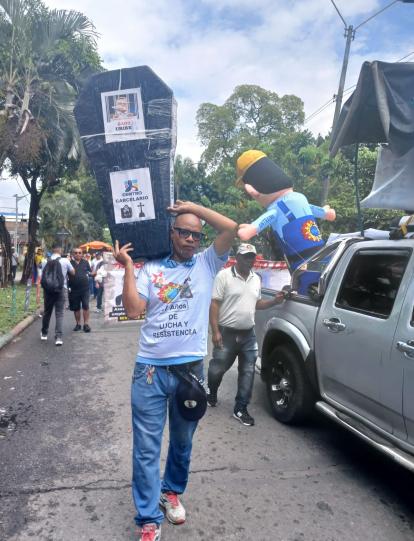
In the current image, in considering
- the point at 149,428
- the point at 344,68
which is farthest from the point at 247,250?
the point at 344,68

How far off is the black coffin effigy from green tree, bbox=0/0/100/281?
1013 centimetres

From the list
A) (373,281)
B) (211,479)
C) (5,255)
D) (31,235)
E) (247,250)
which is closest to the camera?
(211,479)

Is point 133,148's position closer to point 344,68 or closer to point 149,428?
point 149,428

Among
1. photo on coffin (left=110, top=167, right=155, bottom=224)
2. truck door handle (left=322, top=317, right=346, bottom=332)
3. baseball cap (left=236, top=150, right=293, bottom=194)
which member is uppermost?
baseball cap (left=236, top=150, right=293, bottom=194)

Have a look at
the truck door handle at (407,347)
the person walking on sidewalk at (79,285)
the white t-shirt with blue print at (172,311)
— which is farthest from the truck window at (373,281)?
the person walking on sidewalk at (79,285)

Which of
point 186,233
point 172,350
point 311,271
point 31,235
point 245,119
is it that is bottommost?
point 31,235

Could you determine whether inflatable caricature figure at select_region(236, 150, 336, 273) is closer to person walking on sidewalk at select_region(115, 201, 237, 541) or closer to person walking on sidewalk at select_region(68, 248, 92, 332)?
person walking on sidewalk at select_region(115, 201, 237, 541)

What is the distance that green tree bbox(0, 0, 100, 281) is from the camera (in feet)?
39.9

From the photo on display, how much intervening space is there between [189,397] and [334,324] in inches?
63.2

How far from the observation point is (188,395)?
2521mm

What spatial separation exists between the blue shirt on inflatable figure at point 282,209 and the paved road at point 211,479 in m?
1.80

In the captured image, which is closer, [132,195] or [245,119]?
[132,195]

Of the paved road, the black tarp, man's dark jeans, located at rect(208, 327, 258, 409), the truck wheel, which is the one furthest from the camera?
man's dark jeans, located at rect(208, 327, 258, 409)

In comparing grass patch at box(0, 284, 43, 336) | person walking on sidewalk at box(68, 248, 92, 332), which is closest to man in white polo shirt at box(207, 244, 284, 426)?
person walking on sidewalk at box(68, 248, 92, 332)
